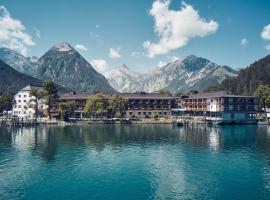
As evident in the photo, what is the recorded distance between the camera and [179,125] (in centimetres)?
14762

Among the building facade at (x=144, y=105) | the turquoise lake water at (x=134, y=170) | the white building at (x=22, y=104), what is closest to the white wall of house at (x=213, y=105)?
the building facade at (x=144, y=105)

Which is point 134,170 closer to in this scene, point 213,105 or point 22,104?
point 213,105

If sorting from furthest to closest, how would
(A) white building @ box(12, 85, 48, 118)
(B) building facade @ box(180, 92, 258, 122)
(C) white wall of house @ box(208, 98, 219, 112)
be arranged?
1. (A) white building @ box(12, 85, 48, 118)
2. (C) white wall of house @ box(208, 98, 219, 112)
3. (B) building facade @ box(180, 92, 258, 122)

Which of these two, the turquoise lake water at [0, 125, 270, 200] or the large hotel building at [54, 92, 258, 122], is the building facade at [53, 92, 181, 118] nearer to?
the large hotel building at [54, 92, 258, 122]

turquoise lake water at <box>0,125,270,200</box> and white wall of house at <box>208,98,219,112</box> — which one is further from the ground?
Result: white wall of house at <box>208,98,219,112</box>

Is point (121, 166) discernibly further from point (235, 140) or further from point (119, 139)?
point (235, 140)

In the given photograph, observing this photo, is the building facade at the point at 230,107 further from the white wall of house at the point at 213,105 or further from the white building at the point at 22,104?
the white building at the point at 22,104

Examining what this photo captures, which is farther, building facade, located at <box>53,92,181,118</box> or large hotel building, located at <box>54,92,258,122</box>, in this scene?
building facade, located at <box>53,92,181,118</box>

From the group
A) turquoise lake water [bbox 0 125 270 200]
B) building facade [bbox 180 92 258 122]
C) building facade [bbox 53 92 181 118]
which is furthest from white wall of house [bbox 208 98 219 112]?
turquoise lake water [bbox 0 125 270 200]

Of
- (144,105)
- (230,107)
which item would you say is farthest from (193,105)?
(144,105)

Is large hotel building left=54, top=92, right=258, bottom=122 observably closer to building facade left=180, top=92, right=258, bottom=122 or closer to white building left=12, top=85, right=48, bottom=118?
building facade left=180, top=92, right=258, bottom=122

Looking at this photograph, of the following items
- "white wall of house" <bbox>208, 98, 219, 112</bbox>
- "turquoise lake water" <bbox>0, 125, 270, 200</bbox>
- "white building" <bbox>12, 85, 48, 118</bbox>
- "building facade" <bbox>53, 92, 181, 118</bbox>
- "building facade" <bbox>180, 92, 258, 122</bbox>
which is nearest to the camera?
"turquoise lake water" <bbox>0, 125, 270, 200</bbox>

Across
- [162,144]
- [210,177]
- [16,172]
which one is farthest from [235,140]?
[16,172]

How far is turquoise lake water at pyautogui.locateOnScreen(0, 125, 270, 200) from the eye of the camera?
4469cm
